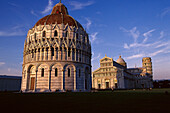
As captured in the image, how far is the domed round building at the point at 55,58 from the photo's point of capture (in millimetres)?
41875

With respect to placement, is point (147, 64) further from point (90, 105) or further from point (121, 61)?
point (90, 105)

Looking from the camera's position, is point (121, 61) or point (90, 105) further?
point (121, 61)

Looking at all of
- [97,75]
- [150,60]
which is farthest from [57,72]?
[150,60]

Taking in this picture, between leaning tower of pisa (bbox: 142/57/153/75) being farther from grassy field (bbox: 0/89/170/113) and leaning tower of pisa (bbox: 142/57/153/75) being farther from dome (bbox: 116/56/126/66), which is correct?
grassy field (bbox: 0/89/170/113)

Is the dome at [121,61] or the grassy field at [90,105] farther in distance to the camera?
the dome at [121,61]

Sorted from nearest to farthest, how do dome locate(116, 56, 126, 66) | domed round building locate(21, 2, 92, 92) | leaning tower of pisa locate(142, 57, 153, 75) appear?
1. domed round building locate(21, 2, 92, 92)
2. dome locate(116, 56, 126, 66)
3. leaning tower of pisa locate(142, 57, 153, 75)

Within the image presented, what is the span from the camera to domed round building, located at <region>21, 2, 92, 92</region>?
41.9 metres

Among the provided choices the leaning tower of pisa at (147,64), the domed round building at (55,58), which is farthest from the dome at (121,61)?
the domed round building at (55,58)

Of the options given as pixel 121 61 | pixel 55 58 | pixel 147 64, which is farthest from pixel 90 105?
pixel 147 64

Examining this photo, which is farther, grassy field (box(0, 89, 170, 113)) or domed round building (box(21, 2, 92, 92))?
domed round building (box(21, 2, 92, 92))

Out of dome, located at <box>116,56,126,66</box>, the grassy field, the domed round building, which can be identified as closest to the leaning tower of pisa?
dome, located at <box>116,56,126,66</box>

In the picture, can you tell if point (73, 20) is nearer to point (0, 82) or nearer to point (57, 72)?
point (57, 72)

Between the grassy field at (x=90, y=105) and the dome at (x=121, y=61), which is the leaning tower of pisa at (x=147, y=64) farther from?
the grassy field at (x=90, y=105)

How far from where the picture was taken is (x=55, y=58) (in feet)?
140
